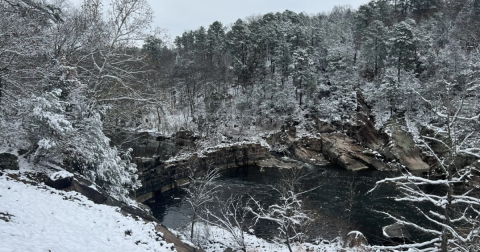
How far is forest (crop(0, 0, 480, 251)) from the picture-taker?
1184 centimetres

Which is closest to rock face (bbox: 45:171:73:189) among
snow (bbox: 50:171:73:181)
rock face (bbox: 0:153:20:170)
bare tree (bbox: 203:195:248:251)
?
snow (bbox: 50:171:73:181)

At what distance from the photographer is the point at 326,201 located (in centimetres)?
2338

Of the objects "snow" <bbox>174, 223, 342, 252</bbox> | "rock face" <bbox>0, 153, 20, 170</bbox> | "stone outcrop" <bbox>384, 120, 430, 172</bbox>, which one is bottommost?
"snow" <bbox>174, 223, 342, 252</bbox>

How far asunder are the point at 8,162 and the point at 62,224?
14.2ft

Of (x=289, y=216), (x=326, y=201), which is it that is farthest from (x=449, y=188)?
(x=326, y=201)

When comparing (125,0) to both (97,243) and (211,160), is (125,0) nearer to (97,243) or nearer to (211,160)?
(97,243)

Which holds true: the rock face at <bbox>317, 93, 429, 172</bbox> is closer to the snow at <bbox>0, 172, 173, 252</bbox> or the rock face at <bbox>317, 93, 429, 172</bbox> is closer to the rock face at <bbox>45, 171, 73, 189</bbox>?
the snow at <bbox>0, 172, 173, 252</bbox>

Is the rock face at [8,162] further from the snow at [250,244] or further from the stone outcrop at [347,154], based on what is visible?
the stone outcrop at [347,154]

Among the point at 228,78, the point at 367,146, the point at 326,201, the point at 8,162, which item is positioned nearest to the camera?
the point at 8,162

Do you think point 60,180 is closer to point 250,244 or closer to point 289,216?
point 250,244

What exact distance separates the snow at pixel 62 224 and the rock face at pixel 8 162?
1.32 feet

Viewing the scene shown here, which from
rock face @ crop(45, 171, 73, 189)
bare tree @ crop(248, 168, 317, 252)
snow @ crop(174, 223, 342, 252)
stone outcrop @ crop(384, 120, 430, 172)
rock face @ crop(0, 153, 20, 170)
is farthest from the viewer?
stone outcrop @ crop(384, 120, 430, 172)

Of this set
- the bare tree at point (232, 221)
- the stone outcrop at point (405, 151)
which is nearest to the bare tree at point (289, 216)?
the bare tree at point (232, 221)

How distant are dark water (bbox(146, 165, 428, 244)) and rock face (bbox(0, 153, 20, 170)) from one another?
1133 centimetres
